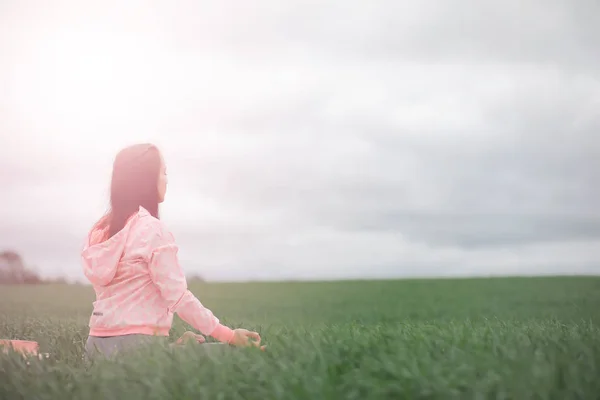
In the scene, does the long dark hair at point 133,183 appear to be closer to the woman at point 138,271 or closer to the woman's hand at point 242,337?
the woman at point 138,271

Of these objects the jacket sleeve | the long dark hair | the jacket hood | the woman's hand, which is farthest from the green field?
the long dark hair

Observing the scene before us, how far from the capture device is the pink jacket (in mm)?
4656

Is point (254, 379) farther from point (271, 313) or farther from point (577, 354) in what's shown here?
point (271, 313)

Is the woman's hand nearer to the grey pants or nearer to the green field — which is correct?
the green field

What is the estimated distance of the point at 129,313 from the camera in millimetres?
4762

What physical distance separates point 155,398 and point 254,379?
0.53m

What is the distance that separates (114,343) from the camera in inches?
187

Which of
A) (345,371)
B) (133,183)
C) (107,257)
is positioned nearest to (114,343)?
(107,257)

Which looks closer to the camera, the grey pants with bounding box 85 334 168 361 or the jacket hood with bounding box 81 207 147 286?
the grey pants with bounding box 85 334 168 361

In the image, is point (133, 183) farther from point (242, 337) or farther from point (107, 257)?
point (242, 337)

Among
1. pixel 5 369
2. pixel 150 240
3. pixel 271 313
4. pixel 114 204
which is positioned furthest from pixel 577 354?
pixel 271 313

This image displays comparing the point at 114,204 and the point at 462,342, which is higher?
the point at 114,204

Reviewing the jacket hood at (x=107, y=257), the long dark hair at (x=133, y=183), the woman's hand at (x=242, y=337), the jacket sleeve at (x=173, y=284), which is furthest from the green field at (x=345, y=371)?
the long dark hair at (x=133, y=183)

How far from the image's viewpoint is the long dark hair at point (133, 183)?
4836 mm
